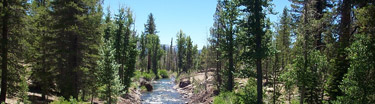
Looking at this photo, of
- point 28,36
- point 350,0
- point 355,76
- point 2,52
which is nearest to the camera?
point 355,76

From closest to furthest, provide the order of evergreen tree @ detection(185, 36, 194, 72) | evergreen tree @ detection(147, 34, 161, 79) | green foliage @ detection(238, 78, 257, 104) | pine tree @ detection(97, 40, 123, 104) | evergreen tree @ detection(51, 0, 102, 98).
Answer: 1. evergreen tree @ detection(51, 0, 102, 98)
2. pine tree @ detection(97, 40, 123, 104)
3. green foliage @ detection(238, 78, 257, 104)
4. evergreen tree @ detection(147, 34, 161, 79)
5. evergreen tree @ detection(185, 36, 194, 72)

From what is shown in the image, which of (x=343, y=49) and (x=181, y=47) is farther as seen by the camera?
(x=181, y=47)

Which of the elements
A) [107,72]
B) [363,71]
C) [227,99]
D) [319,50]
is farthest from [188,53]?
[363,71]

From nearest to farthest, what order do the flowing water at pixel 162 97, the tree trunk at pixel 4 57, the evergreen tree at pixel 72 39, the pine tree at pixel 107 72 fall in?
the tree trunk at pixel 4 57 → the evergreen tree at pixel 72 39 → the pine tree at pixel 107 72 → the flowing water at pixel 162 97

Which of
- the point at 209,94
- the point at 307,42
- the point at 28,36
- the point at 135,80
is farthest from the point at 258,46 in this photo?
the point at 135,80

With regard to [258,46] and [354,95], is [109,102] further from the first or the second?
[354,95]

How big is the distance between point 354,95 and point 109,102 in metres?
16.0

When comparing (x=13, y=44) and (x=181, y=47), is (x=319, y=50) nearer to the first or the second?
(x=13, y=44)

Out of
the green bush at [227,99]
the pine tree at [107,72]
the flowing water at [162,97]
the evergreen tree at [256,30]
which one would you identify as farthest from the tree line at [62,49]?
the evergreen tree at [256,30]

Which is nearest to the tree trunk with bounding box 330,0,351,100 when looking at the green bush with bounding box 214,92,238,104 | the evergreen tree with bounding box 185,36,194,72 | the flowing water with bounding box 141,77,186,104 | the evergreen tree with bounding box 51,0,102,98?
the green bush with bounding box 214,92,238,104

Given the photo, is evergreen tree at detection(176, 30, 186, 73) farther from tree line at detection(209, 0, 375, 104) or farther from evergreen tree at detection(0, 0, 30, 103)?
evergreen tree at detection(0, 0, 30, 103)

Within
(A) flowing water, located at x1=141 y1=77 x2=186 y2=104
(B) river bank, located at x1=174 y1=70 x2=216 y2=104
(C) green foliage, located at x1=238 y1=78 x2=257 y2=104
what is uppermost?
(C) green foliage, located at x1=238 y1=78 x2=257 y2=104

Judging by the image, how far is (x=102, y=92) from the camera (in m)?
18.4

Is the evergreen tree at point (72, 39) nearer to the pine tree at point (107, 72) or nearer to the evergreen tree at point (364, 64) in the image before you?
the pine tree at point (107, 72)
